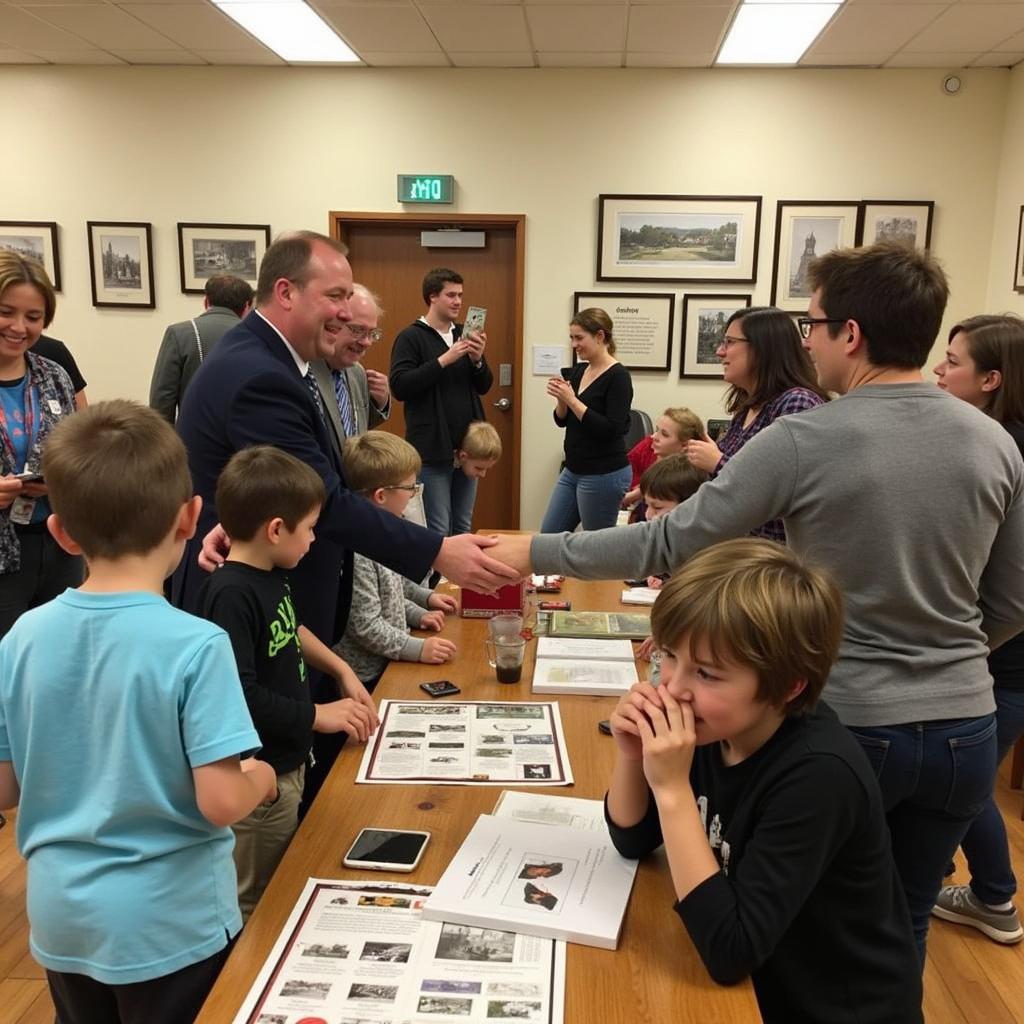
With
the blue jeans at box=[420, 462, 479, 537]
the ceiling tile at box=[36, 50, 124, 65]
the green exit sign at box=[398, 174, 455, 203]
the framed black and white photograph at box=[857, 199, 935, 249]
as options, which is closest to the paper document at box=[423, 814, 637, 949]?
the blue jeans at box=[420, 462, 479, 537]

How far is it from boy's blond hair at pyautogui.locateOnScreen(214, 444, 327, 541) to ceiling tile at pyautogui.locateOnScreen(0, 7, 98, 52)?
4.23 metres

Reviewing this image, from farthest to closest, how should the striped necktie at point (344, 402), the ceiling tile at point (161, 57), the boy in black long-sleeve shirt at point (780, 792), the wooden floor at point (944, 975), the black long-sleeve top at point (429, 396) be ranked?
1. the ceiling tile at point (161, 57)
2. the black long-sleeve top at point (429, 396)
3. the striped necktie at point (344, 402)
4. the wooden floor at point (944, 975)
5. the boy in black long-sleeve shirt at point (780, 792)

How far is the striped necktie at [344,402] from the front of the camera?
2861mm

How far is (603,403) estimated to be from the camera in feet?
14.5

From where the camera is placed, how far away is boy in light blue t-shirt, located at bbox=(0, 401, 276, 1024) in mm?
1049

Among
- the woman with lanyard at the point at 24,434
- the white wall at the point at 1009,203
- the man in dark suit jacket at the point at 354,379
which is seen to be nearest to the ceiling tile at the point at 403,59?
the man in dark suit jacket at the point at 354,379

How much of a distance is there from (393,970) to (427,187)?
5.00m

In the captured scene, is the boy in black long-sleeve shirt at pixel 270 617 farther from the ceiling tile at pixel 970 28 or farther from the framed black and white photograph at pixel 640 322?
the ceiling tile at pixel 970 28

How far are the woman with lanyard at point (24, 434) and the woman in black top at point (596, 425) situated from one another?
7.79 ft

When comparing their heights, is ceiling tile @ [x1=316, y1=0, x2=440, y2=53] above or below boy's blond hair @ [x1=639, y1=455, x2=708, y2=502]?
above

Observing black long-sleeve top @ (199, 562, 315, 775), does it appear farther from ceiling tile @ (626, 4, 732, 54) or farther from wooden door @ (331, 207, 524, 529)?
wooden door @ (331, 207, 524, 529)

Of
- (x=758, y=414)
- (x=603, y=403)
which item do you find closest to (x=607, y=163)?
(x=603, y=403)

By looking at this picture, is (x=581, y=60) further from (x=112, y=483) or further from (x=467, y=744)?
(x=112, y=483)

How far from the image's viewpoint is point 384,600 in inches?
86.0
